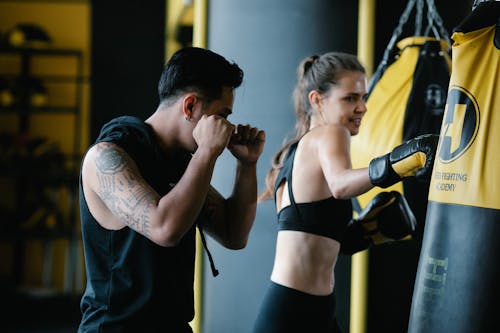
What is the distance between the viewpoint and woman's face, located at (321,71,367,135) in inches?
101

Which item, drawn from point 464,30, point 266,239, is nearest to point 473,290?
point 464,30

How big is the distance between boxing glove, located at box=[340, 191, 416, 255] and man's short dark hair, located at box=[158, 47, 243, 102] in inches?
39.6

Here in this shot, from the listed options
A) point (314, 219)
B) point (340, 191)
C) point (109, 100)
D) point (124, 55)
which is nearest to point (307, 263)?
point (314, 219)

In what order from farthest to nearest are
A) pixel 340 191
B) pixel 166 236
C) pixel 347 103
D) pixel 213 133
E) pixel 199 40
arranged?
pixel 199 40 < pixel 347 103 < pixel 340 191 < pixel 213 133 < pixel 166 236

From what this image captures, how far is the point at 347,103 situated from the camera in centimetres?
256

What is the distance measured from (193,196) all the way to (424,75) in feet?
4.51

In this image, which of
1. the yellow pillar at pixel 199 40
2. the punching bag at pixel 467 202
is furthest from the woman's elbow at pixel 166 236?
the yellow pillar at pixel 199 40

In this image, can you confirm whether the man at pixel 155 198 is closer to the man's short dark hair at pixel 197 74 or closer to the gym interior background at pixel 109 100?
the man's short dark hair at pixel 197 74

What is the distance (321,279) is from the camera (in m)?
2.41

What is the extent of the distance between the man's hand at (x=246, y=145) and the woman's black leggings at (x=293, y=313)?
2.06ft

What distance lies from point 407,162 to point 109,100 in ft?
16.5

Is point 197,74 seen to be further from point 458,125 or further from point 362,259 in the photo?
point 362,259

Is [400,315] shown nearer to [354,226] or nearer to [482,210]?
[354,226]

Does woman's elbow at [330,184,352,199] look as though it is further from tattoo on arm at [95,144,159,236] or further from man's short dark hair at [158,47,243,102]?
tattoo on arm at [95,144,159,236]
